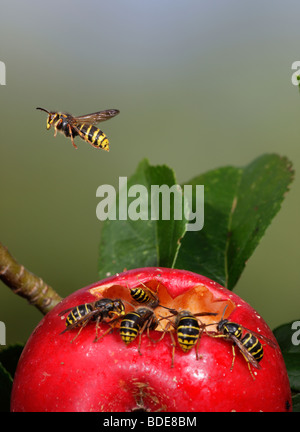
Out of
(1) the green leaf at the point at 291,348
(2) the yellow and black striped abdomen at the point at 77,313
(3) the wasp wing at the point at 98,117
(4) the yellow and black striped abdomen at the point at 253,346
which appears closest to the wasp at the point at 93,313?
(2) the yellow and black striped abdomen at the point at 77,313

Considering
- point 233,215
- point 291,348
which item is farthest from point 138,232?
point 291,348

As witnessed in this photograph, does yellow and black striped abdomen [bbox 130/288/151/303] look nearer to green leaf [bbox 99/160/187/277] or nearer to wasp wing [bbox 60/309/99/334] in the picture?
wasp wing [bbox 60/309/99/334]

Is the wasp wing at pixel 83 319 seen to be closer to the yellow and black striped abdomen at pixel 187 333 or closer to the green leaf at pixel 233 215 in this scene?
the yellow and black striped abdomen at pixel 187 333

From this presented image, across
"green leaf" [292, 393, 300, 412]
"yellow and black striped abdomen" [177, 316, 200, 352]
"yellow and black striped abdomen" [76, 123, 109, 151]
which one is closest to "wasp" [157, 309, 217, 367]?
"yellow and black striped abdomen" [177, 316, 200, 352]

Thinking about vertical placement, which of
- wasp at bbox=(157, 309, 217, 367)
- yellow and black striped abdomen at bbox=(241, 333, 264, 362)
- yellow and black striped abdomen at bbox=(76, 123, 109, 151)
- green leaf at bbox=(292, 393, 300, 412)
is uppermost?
yellow and black striped abdomen at bbox=(76, 123, 109, 151)

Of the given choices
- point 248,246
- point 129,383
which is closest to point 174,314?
point 129,383
